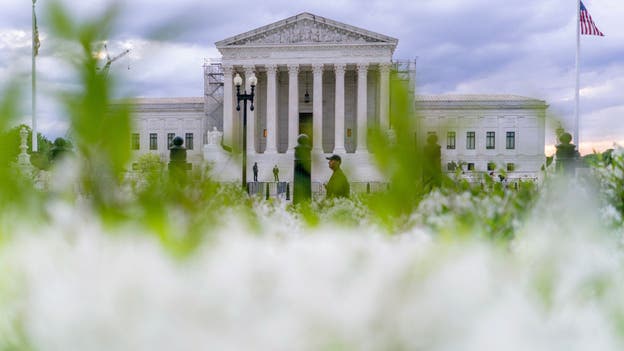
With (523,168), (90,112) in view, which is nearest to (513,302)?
(90,112)

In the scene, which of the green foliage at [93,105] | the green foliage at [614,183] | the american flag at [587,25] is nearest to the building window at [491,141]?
the american flag at [587,25]

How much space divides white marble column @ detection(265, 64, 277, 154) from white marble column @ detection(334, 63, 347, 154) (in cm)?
470

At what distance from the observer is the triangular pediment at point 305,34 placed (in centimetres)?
4544

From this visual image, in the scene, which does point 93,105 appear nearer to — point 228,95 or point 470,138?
point 470,138

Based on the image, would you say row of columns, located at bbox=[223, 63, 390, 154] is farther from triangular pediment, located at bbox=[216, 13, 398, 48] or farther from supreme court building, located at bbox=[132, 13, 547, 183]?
triangular pediment, located at bbox=[216, 13, 398, 48]

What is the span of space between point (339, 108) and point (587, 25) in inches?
817

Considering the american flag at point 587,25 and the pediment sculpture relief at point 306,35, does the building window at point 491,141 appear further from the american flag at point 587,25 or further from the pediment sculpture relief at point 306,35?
the american flag at point 587,25

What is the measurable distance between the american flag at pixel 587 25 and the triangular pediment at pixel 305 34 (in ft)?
58.0

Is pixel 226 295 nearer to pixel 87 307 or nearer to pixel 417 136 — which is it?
pixel 87 307

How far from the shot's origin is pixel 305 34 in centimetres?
4603

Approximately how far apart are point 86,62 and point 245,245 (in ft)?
1.32

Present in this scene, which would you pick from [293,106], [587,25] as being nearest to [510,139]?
[293,106]

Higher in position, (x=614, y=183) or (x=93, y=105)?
(x=93, y=105)

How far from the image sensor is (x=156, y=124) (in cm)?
5378
